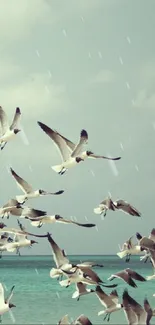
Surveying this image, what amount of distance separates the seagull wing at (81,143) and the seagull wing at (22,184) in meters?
2.19

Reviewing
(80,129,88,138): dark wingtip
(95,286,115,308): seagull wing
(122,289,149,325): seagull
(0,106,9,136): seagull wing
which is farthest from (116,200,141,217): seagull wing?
(0,106,9,136): seagull wing

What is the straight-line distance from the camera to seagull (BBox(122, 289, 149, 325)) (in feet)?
50.8

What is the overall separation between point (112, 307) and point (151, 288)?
131 feet

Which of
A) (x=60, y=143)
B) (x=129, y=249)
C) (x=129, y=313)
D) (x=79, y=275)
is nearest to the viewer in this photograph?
(x=129, y=313)

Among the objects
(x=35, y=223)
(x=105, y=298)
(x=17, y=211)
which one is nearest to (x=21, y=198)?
(x=17, y=211)

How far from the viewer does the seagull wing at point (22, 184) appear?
19328 millimetres

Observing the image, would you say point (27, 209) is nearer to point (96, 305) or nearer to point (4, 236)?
point (4, 236)

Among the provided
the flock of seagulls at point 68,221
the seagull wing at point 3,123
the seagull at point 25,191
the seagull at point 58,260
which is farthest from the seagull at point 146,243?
the seagull wing at point 3,123

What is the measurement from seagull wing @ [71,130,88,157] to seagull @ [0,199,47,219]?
1680mm

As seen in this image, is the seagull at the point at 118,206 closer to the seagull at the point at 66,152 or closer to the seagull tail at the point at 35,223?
the seagull at the point at 66,152

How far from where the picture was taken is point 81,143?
17.1 m

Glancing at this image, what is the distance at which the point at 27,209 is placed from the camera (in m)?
18.2

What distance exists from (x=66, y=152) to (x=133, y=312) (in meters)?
4.49

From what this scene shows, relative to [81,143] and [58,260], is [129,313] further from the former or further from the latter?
[81,143]
